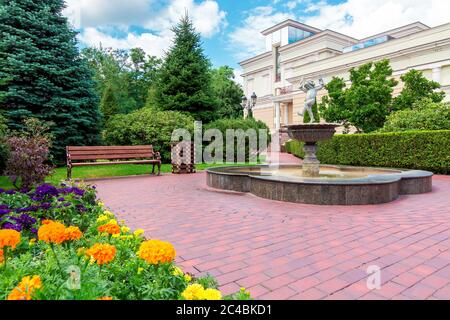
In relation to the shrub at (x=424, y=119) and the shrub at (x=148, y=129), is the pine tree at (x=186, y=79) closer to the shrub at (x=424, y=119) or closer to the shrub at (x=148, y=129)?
the shrub at (x=148, y=129)

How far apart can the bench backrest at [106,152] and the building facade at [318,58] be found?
11.1 metres

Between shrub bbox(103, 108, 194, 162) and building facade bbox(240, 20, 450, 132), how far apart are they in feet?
27.9

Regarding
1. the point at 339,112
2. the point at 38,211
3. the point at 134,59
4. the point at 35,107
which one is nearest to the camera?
the point at 38,211

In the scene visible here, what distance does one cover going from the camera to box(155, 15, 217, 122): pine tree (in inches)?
696

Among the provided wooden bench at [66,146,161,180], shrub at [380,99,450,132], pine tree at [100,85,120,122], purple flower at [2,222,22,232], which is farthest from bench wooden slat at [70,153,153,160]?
pine tree at [100,85,120,122]

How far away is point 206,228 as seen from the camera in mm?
4254

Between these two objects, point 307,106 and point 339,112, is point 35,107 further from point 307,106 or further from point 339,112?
point 339,112

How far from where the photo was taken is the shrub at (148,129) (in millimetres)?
14227

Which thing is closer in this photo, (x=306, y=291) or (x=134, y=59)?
(x=306, y=291)

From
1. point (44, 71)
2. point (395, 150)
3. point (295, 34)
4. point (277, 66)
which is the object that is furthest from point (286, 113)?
point (44, 71)

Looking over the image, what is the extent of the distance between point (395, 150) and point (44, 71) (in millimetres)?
14840

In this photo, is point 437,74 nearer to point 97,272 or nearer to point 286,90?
point 286,90

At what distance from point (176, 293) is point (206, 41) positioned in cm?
1954

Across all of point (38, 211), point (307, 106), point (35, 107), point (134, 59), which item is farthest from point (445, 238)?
point (134, 59)
